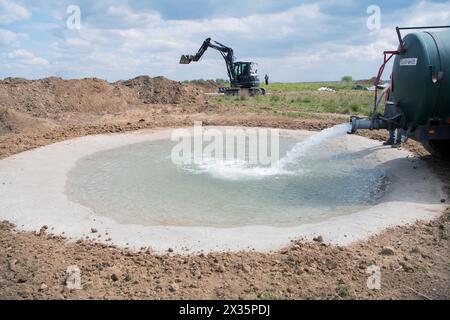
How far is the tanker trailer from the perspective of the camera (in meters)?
8.38

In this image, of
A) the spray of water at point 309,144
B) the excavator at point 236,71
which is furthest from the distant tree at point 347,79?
the spray of water at point 309,144

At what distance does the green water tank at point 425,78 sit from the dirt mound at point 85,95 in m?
17.0

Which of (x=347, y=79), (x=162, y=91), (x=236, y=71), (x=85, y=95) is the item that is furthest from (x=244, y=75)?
(x=347, y=79)

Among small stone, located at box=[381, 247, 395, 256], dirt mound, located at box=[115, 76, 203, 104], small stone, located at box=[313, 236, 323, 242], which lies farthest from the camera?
dirt mound, located at box=[115, 76, 203, 104]

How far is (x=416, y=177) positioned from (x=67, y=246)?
7.76 m

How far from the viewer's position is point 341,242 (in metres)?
5.95

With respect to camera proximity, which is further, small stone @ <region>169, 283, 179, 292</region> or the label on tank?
the label on tank

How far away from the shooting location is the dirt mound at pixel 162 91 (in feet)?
86.6

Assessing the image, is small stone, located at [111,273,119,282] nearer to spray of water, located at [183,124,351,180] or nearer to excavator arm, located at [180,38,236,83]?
spray of water, located at [183,124,351,180]

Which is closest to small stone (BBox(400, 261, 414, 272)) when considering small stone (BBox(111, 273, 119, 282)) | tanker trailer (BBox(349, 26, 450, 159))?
small stone (BBox(111, 273, 119, 282))

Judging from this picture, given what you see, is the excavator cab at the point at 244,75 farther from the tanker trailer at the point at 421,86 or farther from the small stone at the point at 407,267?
the small stone at the point at 407,267

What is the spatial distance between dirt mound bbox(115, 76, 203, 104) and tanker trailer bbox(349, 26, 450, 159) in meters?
18.2

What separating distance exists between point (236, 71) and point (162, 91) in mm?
6360
